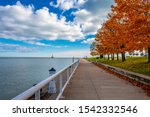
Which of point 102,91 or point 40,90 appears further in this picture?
point 40,90

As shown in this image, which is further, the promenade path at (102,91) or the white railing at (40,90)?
the promenade path at (102,91)

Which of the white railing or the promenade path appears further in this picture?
the promenade path

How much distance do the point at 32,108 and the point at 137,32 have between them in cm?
1111

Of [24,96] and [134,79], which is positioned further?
[134,79]

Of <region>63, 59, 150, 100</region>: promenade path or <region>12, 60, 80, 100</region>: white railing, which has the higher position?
<region>12, 60, 80, 100</region>: white railing

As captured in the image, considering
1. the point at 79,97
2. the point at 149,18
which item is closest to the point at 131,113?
the point at 79,97

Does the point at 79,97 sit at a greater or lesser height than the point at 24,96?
lesser

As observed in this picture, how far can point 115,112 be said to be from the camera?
6.59m

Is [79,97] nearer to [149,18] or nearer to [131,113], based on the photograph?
[131,113]

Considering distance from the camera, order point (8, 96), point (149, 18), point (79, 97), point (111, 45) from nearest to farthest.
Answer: point (79, 97), point (149, 18), point (8, 96), point (111, 45)

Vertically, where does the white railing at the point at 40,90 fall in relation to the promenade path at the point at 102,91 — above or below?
above

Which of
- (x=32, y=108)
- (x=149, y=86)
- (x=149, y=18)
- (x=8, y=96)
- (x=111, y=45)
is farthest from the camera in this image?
(x=111, y=45)

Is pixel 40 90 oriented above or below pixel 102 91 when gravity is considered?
below

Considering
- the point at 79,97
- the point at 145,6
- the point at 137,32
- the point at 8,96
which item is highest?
the point at 145,6
